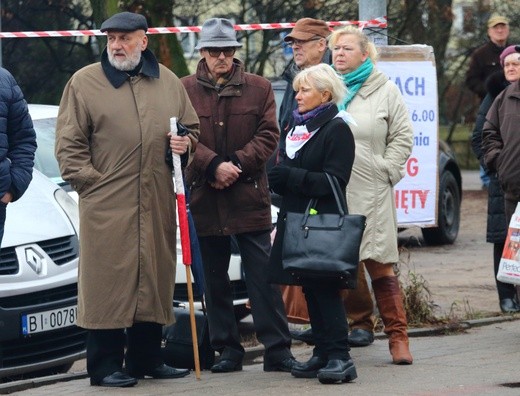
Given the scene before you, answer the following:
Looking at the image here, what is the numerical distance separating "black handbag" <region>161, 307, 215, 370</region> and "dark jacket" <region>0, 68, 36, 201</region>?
1.22m

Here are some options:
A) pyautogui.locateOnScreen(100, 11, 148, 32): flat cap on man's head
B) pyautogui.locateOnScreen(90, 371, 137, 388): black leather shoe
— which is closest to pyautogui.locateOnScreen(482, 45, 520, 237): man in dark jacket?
Result: pyautogui.locateOnScreen(100, 11, 148, 32): flat cap on man's head

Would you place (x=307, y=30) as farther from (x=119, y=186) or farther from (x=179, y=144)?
(x=119, y=186)

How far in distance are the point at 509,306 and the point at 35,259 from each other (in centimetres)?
391

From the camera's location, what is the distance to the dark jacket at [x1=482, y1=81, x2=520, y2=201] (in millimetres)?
9531

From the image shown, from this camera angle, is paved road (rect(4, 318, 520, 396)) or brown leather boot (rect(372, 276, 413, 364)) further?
brown leather boot (rect(372, 276, 413, 364))

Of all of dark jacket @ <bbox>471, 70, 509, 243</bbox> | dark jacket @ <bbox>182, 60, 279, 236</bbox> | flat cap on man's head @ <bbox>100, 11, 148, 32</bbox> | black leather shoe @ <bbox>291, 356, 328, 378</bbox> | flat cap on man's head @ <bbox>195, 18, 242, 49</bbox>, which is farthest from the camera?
dark jacket @ <bbox>471, 70, 509, 243</bbox>

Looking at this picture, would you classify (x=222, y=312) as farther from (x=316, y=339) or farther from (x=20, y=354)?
(x=20, y=354)

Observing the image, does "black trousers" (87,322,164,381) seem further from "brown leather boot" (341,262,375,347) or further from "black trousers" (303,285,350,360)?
"brown leather boot" (341,262,375,347)

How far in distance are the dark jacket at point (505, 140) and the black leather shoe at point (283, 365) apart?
→ 215 cm

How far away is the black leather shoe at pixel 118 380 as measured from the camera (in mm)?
7770

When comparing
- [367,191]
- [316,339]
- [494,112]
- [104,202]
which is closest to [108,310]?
[104,202]

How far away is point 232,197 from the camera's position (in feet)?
27.0

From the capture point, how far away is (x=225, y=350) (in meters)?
8.40

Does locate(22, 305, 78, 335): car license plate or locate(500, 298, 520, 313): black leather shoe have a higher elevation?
locate(22, 305, 78, 335): car license plate
